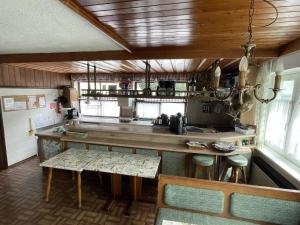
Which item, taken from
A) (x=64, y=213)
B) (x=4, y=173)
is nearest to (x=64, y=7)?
(x=64, y=213)

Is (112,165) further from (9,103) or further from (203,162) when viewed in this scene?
(9,103)

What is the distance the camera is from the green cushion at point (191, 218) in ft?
5.28

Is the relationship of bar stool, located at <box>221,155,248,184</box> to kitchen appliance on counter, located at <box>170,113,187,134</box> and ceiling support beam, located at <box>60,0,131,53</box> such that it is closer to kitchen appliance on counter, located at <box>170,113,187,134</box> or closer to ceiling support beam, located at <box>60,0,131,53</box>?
kitchen appliance on counter, located at <box>170,113,187,134</box>

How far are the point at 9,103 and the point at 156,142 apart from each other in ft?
11.3

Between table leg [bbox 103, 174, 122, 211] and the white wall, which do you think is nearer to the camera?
table leg [bbox 103, 174, 122, 211]

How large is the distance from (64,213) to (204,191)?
6.73ft

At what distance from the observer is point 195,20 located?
4.97 feet

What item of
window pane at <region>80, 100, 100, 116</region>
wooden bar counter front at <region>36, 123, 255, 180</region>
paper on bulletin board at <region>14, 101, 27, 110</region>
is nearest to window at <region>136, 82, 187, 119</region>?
window pane at <region>80, 100, 100, 116</region>

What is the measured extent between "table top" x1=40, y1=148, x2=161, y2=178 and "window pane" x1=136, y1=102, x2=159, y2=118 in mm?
3027

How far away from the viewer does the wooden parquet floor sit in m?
2.30

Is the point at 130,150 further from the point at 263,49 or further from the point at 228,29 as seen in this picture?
the point at 263,49

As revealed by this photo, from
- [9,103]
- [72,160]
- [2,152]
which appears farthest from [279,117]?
[2,152]

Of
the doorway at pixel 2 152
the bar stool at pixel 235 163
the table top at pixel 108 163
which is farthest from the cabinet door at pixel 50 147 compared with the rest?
the bar stool at pixel 235 163

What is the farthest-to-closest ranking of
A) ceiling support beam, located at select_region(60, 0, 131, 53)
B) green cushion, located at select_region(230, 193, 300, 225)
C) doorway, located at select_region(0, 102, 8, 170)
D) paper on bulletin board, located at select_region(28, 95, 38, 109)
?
paper on bulletin board, located at select_region(28, 95, 38, 109) → doorway, located at select_region(0, 102, 8, 170) → green cushion, located at select_region(230, 193, 300, 225) → ceiling support beam, located at select_region(60, 0, 131, 53)
